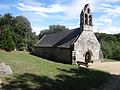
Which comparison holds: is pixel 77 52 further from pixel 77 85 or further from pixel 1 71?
pixel 1 71

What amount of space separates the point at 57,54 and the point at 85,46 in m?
5.93

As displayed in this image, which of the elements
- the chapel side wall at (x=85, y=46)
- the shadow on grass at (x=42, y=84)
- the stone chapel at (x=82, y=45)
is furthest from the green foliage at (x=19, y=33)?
the shadow on grass at (x=42, y=84)

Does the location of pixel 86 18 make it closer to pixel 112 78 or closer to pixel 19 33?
pixel 112 78

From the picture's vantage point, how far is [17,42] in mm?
62562

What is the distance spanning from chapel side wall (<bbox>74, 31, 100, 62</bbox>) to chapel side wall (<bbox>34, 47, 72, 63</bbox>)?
165cm

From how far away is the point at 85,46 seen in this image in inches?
1523

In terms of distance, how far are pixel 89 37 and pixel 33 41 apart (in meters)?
31.5

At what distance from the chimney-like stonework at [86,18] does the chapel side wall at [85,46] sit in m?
1.03

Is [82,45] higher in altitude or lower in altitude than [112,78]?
higher

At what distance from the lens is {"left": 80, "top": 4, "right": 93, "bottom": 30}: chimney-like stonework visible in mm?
38356

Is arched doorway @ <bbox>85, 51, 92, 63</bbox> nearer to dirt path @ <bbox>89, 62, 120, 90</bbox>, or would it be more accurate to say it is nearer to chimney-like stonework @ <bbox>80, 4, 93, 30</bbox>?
chimney-like stonework @ <bbox>80, 4, 93, 30</bbox>

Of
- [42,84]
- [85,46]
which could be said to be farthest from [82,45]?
[42,84]

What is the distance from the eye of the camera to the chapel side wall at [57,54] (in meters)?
37.4

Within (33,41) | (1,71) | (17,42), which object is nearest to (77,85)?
(1,71)
